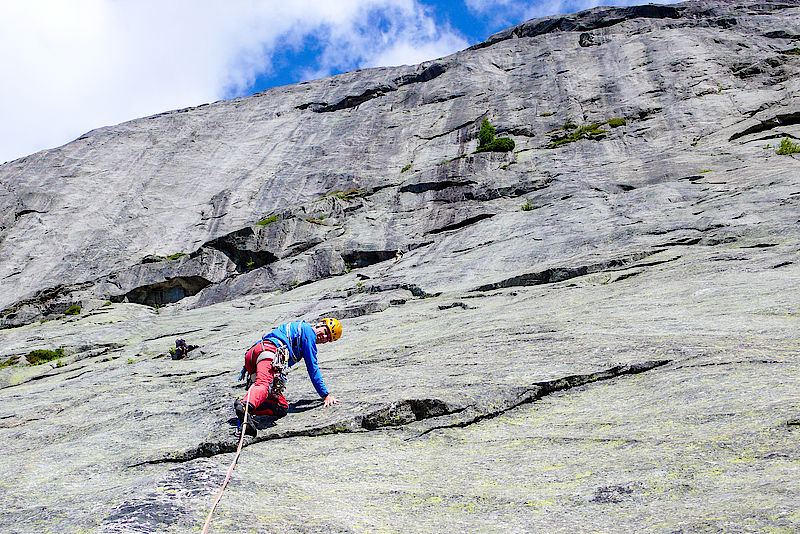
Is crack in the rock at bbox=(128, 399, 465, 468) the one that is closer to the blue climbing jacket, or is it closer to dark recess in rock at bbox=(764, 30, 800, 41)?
the blue climbing jacket

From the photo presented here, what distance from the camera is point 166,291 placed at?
39.7 meters

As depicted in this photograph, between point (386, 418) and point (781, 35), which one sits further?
point (781, 35)

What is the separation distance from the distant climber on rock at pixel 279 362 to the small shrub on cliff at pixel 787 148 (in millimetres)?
→ 26699

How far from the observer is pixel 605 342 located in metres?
9.83

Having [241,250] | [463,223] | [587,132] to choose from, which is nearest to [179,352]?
[463,223]

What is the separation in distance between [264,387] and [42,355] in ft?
72.6

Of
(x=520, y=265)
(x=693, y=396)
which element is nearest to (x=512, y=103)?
(x=520, y=265)

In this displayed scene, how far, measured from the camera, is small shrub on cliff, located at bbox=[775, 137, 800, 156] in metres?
26.7

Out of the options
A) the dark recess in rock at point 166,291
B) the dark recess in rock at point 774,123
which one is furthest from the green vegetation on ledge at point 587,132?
the dark recess in rock at point 166,291

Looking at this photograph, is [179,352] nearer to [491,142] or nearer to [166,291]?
[166,291]

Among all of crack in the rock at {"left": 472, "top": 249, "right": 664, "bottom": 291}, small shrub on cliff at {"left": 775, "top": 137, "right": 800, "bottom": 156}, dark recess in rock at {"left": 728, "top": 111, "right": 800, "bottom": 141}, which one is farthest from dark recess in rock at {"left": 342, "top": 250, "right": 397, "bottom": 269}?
dark recess in rock at {"left": 728, "top": 111, "right": 800, "bottom": 141}

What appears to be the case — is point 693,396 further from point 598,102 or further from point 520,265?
point 598,102

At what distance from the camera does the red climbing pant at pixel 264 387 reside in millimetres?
7809

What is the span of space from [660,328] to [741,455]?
18.6ft
